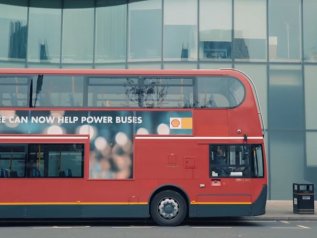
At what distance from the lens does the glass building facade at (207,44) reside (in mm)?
22109

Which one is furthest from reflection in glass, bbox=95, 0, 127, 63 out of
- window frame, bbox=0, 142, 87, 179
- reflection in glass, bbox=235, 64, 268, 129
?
window frame, bbox=0, 142, 87, 179

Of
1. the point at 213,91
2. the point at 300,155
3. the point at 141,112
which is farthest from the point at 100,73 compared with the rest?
the point at 300,155

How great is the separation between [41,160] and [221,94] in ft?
17.0

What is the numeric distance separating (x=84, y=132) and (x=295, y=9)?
42.9 ft

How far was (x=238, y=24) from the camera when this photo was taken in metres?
22.7

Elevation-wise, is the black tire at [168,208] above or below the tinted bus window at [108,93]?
below

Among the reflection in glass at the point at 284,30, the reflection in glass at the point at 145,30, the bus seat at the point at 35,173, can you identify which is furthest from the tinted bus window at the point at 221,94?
the reflection in glass at the point at 284,30

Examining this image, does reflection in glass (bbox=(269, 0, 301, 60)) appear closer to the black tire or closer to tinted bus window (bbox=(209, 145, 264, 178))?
tinted bus window (bbox=(209, 145, 264, 178))

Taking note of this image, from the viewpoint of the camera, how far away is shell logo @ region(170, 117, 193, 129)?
46.0 feet

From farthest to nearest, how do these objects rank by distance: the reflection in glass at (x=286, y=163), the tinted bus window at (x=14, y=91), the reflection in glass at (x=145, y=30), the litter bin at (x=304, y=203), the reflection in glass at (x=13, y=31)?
1. the reflection in glass at (x=13, y=31)
2. the reflection in glass at (x=145, y=30)
3. the reflection in glass at (x=286, y=163)
4. the litter bin at (x=304, y=203)
5. the tinted bus window at (x=14, y=91)

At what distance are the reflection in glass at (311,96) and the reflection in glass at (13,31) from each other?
1247cm

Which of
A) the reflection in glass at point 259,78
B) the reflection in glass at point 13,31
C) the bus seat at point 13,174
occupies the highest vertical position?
the reflection in glass at point 13,31

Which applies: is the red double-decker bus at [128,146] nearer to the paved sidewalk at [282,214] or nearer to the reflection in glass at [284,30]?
the paved sidewalk at [282,214]

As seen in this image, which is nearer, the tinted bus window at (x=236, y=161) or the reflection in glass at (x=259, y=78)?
the tinted bus window at (x=236, y=161)
